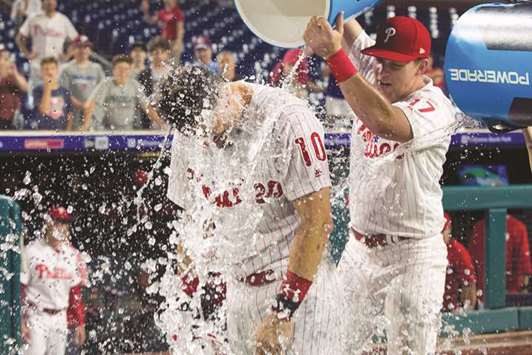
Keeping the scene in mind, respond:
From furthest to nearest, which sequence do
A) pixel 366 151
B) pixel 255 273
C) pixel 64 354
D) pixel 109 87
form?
pixel 109 87
pixel 64 354
pixel 366 151
pixel 255 273

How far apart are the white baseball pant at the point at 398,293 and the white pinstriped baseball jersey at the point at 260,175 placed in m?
0.73

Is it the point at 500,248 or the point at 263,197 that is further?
the point at 500,248

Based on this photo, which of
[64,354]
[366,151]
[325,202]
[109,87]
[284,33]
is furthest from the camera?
[109,87]

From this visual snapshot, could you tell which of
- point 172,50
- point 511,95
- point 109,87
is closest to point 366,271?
point 511,95

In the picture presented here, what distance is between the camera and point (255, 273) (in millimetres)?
3688

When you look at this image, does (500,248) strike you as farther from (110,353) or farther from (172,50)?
(172,50)

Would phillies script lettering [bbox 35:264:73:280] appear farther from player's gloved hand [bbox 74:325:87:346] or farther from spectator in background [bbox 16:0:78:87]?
spectator in background [bbox 16:0:78:87]

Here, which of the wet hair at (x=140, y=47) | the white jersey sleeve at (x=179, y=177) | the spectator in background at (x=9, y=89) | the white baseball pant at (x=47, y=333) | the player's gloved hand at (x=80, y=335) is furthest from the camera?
the wet hair at (x=140, y=47)

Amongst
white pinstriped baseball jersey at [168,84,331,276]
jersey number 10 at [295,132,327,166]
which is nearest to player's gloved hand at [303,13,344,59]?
white pinstriped baseball jersey at [168,84,331,276]

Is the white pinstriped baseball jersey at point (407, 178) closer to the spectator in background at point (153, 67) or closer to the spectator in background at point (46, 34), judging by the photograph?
the spectator in background at point (153, 67)

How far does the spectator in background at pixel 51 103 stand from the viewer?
7809mm

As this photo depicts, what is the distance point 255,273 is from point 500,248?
3362 millimetres

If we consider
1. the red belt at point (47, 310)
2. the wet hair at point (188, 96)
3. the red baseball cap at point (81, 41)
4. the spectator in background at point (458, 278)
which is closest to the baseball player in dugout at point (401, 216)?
the wet hair at point (188, 96)

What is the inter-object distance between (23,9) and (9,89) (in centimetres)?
107
